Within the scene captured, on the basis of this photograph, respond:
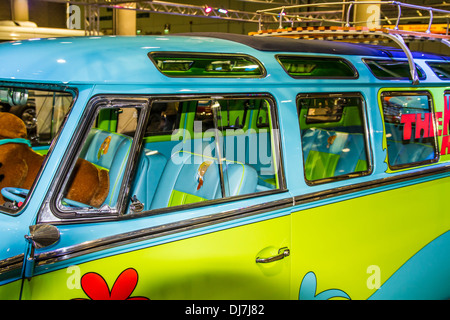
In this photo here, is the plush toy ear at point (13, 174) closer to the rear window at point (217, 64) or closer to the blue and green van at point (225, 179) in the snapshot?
the blue and green van at point (225, 179)

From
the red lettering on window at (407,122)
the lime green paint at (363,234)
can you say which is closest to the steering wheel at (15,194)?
the lime green paint at (363,234)

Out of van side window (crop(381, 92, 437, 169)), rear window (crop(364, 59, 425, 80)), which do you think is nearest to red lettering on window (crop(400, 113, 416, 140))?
van side window (crop(381, 92, 437, 169))

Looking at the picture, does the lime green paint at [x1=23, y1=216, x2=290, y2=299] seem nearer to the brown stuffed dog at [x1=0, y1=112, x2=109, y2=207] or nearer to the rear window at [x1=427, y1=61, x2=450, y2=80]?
the brown stuffed dog at [x1=0, y1=112, x2=109, y2=207]

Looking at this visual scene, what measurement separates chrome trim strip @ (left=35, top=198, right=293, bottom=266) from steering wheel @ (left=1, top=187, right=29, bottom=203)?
347 millimetres

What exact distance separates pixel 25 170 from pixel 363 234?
7.00ft

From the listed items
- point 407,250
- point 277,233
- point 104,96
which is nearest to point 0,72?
point 104,96

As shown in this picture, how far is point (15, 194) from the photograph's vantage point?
2398 mm

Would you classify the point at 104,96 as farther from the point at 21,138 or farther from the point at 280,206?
the point at 280,206

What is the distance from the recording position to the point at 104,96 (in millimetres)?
2176

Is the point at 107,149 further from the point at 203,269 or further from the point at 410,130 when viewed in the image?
the point at 410,130

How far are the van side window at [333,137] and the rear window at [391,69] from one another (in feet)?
0.93

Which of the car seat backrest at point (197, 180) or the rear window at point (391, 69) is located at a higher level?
the rear window at point (391, 69)

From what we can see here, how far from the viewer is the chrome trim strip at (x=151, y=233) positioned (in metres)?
2.05

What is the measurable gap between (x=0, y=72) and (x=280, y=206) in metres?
1.64
